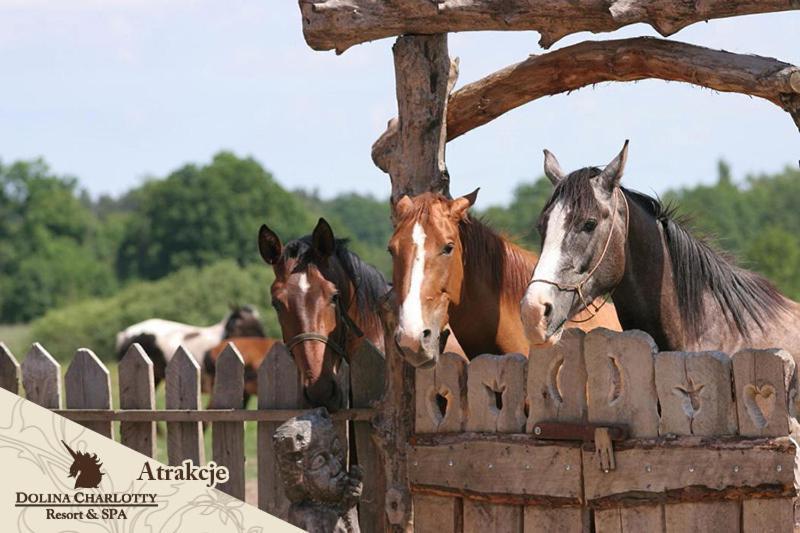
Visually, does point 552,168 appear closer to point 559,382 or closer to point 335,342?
point 559,382

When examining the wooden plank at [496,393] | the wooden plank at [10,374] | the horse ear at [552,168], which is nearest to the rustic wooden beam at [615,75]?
the horse ear at [552,168]

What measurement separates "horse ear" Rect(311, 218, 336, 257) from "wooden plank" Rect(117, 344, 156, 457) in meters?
1.10

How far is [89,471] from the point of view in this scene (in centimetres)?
465

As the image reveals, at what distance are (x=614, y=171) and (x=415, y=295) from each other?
0.95 m

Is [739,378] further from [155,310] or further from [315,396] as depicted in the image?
[155,310]

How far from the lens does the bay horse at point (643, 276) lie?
471 cm

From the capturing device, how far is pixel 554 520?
4656 mm

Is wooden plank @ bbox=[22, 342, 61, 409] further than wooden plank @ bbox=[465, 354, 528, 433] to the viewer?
Yes

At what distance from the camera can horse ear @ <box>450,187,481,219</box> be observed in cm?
503

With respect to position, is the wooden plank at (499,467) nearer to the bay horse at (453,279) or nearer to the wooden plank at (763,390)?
the bay horse at (453,279)

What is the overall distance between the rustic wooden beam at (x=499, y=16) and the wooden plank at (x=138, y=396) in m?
1.87

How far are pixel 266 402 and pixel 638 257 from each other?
1.95m

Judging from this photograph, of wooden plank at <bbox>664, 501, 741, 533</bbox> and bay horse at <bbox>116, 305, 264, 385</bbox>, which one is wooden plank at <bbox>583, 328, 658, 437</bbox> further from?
bay horse at <bbox>116, 305, 264, 385</bbox>

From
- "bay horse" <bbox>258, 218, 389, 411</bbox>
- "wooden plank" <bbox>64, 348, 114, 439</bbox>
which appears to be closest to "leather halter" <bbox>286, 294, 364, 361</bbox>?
"bay horse" <bbox>258, 218, 389, 411</bbox>
